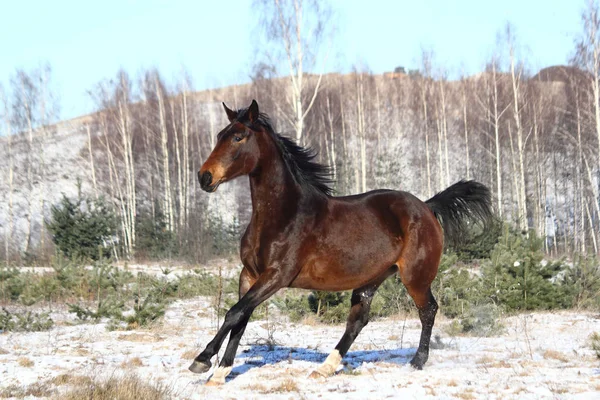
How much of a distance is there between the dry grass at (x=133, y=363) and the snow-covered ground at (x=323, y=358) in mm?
11

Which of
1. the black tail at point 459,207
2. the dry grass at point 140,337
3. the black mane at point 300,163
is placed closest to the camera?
the black mane at point 300,163

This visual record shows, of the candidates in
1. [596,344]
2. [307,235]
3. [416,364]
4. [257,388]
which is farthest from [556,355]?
[257,388]

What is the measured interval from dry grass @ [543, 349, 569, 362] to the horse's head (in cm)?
343

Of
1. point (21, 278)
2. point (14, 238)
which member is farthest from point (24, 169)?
point (21, 278)

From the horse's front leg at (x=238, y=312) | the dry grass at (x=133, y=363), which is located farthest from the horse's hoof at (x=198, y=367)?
the dry grass at (x=133, y=363)

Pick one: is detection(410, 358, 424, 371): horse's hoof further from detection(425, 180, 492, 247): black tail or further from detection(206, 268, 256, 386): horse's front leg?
detection(206, 268, 256, 386): horse's front leg

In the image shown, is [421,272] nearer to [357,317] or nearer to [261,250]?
[357,317]

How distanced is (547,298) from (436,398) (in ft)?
21.7

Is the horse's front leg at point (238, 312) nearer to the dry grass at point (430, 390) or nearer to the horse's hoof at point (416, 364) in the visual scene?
the dry grass at point (430, 390)

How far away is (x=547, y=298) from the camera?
10289mm

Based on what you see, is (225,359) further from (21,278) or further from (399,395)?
(21,278)

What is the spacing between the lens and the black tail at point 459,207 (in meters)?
6.72

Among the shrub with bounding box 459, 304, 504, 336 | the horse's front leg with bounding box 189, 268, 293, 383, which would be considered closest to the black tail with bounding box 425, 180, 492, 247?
the shrub with bounding box 459, 304, 504, 336

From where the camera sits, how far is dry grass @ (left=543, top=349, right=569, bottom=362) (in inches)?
239
